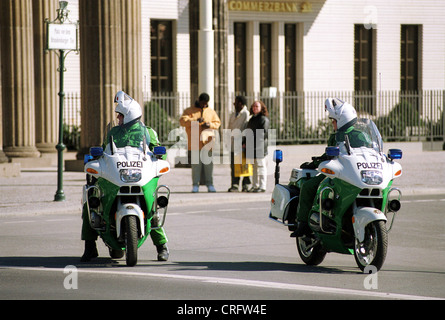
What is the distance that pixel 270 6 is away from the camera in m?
37.3

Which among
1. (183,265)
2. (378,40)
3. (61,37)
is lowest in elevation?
(183,265)

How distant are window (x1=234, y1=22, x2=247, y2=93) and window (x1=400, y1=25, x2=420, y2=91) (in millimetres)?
7004

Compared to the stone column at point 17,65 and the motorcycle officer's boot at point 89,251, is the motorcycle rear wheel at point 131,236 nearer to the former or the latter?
the motorcycle officer's boot at point 89,251

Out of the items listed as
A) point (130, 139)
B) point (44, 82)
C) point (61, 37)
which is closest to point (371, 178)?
point (130, 139)

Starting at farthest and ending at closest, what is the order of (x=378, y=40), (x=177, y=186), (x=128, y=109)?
1. (x=378, y=40)
2. (x=177, y=186)
3. (x=128, y=109)

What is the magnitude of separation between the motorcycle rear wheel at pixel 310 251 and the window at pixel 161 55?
25.6 metres

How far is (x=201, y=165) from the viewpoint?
19.3 meters

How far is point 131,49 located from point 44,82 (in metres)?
3.35

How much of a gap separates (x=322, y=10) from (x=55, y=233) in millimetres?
26718

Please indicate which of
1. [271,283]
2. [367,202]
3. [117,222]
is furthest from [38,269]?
[367,202]

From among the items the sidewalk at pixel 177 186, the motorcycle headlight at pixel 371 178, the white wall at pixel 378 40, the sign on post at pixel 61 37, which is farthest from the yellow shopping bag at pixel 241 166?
the white wall at pixel 378 40

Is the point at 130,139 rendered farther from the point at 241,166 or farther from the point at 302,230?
the point at 241,166

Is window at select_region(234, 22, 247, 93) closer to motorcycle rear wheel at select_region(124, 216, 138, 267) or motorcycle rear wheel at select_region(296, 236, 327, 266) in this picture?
motorcycle rear wheel at select_region(296, 236, 327, 266)

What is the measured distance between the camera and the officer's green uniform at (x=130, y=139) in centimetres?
1055
